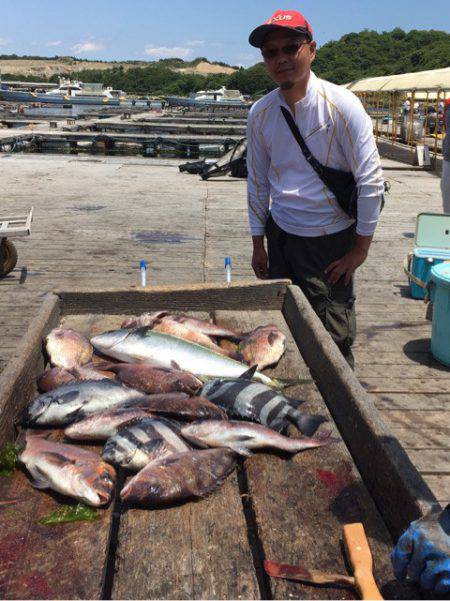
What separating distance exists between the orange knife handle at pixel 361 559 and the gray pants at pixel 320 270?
227 cm

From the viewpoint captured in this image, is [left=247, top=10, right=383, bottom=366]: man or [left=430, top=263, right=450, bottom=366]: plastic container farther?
[left=430, top=263, right=450, bottom=366]: plastic container

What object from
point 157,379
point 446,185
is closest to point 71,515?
point 157,379

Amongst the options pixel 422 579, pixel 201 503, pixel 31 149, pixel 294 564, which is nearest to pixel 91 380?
pixel 201 503

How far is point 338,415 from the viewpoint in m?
2.61

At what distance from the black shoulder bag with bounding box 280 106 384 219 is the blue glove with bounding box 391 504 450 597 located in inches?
93.5

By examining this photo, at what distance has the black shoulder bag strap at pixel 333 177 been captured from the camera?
140 inches

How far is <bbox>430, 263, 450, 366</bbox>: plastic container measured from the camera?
4.78 meters

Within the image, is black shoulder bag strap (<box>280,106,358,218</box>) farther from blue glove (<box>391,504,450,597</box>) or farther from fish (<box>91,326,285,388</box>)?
blue glove (<box>391,504,450,597</box>)

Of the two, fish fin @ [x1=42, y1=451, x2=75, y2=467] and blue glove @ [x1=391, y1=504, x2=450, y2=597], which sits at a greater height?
blue glove @ [x1=391, y1=504, x2=450, y2=597]

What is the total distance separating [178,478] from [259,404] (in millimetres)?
614

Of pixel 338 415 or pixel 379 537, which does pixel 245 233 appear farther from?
pixel 379 537

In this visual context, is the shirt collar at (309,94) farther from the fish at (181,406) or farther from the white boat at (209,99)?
the white boat at (209,99)

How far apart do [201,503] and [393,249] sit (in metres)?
7.45

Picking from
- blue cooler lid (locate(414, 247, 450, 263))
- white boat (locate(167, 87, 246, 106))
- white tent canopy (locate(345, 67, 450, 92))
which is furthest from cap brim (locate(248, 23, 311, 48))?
white boat (locate(167, 87, 246, 106))
